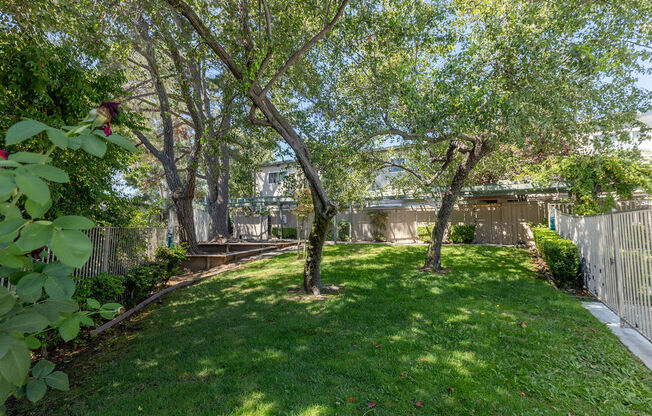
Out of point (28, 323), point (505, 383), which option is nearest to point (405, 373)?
point (505, 383)

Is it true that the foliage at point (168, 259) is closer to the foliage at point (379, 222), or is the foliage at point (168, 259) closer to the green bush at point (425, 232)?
the foliage at point (379, 222)

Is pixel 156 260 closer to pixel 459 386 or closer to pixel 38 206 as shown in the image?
pixel 459 386

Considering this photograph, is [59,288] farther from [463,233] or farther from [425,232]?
[425,232]

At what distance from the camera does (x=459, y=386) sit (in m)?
3.42

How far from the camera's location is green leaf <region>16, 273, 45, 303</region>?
3.21ft

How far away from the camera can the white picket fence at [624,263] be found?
13.2ft

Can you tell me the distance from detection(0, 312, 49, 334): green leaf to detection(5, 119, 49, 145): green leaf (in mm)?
524

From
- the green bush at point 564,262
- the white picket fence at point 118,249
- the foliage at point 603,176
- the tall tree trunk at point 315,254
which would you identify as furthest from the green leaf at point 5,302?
the foliage at point 603,176

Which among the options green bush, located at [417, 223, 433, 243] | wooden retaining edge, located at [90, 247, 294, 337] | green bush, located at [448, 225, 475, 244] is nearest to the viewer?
wooden retaining edge, located at [90, 247, 294, 337]

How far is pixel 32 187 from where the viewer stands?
0.86 meters

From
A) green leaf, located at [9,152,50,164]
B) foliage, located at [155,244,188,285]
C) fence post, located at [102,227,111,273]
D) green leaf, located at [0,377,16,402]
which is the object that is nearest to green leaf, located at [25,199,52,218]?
green leaf, located at [9,152,50,164]

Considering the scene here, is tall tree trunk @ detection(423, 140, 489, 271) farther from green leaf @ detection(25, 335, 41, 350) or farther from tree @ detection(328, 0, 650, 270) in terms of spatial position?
green leaf @ detection(25, 335, 41, 350)

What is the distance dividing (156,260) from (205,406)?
633 centimetres

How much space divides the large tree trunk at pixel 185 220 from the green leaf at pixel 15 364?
12.4 m
